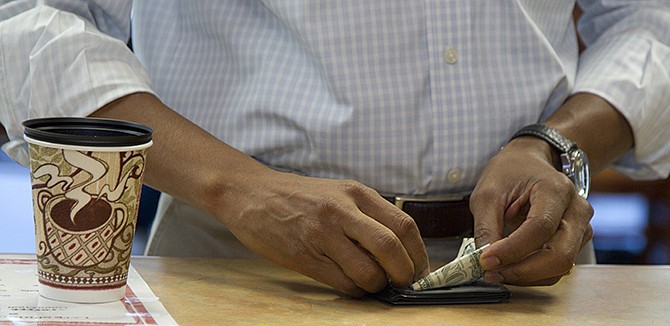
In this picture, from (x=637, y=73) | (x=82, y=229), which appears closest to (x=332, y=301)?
(x=82, y=229)

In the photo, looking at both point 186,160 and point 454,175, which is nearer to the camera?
point 186,160

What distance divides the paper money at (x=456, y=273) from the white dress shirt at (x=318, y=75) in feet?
1.00

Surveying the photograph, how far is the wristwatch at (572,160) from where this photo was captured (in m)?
1.31

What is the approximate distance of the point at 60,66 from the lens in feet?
4.05

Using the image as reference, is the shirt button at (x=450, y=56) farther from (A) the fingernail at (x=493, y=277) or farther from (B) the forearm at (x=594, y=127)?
(A) the fingernail at (x=493, y=277)

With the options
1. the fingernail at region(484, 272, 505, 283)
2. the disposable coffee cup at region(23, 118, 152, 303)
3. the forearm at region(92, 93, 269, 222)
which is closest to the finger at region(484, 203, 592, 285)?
the fingernail at region(484, 272, 505, 283)

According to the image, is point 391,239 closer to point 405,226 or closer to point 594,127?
point 405,226

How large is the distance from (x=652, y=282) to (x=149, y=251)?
715 millimetres

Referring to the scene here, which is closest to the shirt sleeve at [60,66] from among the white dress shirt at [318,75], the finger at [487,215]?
the white dress shirt at [318,75]

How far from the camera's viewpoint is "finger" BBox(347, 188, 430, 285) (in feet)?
3.33

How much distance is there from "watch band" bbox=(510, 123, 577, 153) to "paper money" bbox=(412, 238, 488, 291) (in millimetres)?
307

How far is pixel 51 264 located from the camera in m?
0.89

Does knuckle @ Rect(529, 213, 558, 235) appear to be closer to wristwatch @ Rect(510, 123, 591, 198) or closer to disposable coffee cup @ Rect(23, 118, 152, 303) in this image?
wristwatch @ Rect(510, 123, 591, 198)

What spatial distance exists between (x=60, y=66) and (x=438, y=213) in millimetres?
518
